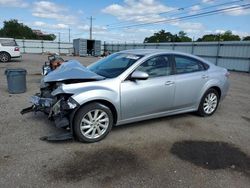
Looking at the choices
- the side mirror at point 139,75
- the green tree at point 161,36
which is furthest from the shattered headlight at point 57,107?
the green tree at point 161,36

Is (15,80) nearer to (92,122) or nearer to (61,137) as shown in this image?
(61,137)

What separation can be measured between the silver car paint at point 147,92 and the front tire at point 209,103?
0.15 meters

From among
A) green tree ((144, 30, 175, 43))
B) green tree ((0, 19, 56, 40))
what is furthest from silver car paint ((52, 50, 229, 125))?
green tree ((0, 19, 56, 40))

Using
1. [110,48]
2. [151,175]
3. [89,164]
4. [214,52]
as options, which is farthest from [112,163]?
[110,48]

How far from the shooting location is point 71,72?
15.5 feet

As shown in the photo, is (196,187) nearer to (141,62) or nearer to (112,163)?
(112,163)

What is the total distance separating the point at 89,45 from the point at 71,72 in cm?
3408

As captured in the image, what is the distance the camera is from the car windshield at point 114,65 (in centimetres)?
484

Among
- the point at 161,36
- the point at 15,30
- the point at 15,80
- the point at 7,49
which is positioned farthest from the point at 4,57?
the point at 15,30

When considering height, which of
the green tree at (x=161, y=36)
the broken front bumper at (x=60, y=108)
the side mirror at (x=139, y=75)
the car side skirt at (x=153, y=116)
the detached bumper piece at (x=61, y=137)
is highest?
the green tree at (x=161, y=36)

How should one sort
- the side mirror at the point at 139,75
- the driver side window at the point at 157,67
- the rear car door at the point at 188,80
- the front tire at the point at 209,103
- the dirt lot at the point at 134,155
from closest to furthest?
1. the dirt lot at the point at 134,155
2. the side mirror at the point at 139,75
3. the driver side window at the point at 157,67
4. the rear car door at the point at 188,80
5. the front tire at the point at 209,103

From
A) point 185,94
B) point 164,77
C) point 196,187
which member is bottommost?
point 196,187

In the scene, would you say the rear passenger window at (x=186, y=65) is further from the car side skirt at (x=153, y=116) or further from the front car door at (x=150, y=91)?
the car side skirt at (x=153, y=116)

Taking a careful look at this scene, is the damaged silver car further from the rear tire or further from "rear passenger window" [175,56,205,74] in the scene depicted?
the rear tire
